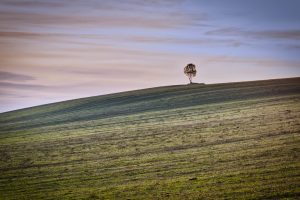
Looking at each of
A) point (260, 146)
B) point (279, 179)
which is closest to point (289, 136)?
point (260, 146)

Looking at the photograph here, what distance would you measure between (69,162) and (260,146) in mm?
13568

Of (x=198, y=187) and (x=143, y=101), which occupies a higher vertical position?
(x=143, y=101)

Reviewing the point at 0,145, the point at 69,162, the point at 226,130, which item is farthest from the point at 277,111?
the point at 0,145

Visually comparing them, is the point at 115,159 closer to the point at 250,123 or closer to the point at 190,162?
the point at 190,162

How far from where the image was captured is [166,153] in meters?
31.1

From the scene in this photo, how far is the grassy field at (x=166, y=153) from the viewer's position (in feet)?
73.7

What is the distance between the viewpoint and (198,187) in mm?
22062

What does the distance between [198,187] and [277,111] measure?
21.2 m

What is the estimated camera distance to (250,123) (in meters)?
37.2

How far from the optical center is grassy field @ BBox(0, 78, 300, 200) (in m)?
22.5

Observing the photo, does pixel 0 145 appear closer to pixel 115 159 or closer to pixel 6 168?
pixel 6 168

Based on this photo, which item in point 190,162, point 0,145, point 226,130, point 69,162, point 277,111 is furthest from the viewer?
point 0,145

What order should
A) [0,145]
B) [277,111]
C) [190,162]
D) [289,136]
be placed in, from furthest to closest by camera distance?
[0,145] < [277,111] < [289,136] < [190,162]

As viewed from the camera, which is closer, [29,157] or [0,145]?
[29,157]
